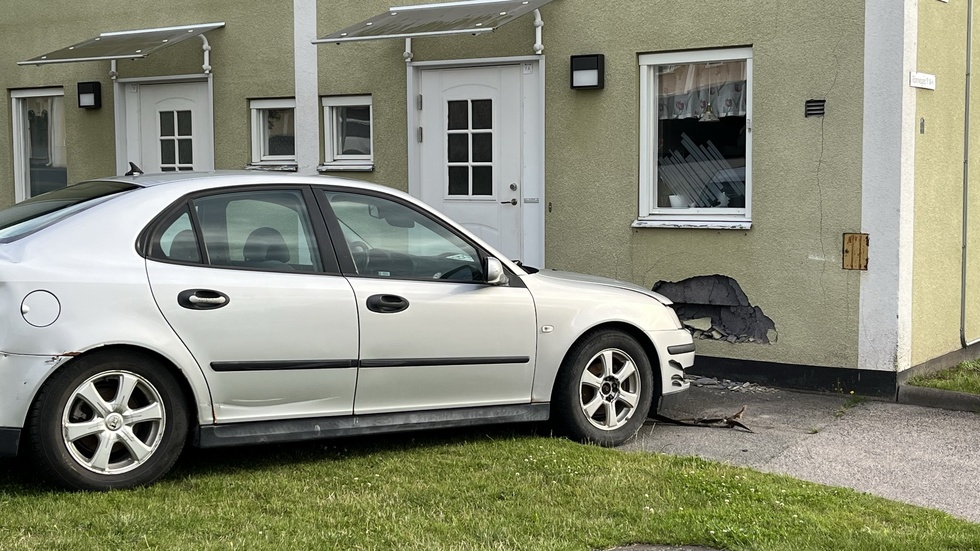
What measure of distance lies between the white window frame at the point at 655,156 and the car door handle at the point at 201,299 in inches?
183

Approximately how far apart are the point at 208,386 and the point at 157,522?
2.85 ft

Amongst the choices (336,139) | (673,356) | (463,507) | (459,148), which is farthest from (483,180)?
(463,507)

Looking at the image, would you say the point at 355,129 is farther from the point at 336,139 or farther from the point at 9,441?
the point at 9,441

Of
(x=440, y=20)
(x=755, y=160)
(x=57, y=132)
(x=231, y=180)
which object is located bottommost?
(x=231, y=180)

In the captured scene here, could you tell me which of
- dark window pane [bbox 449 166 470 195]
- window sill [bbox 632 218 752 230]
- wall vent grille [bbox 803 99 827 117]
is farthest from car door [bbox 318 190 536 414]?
dark window pane [bbox 449 166 470 195]

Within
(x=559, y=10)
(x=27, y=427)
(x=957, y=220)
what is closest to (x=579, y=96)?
(x=559, y=10)

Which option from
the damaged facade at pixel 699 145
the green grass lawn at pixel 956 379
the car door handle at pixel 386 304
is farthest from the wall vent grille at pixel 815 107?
the car door handle at pixel 386 304

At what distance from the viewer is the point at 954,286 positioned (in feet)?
31.5

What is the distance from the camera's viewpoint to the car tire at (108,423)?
5.46 metres

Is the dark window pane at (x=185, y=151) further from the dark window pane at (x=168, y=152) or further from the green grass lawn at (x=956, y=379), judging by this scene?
the green grass lawn at (x=956, y=379)

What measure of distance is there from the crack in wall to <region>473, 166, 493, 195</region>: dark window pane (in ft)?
6.08

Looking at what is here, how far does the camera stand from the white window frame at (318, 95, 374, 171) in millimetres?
11414

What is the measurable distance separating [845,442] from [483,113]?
4655 mm

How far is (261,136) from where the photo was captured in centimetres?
1220
